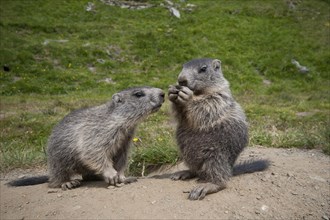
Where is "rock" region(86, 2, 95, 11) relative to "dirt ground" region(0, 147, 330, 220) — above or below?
above

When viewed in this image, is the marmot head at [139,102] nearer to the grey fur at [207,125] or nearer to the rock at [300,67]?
the grey fur at [207,125]

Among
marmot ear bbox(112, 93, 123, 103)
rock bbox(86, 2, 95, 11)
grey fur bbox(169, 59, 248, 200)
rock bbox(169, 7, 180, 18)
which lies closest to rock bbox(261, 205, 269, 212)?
grey fur bbox(169, 59, 248, 200)

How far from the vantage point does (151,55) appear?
18.0 meters

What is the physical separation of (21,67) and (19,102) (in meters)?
3.59

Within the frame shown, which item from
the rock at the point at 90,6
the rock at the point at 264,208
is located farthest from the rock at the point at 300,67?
the rock at the point at 264,208

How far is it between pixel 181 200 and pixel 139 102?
1.37m

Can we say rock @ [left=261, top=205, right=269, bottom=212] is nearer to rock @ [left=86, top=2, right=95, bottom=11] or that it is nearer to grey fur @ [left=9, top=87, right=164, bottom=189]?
grey fur @ [left=9, top=87, right=164, bottom=189]

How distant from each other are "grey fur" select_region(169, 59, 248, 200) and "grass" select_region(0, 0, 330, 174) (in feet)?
10.2

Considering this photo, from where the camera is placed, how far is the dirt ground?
364 cm

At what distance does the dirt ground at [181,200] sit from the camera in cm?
364

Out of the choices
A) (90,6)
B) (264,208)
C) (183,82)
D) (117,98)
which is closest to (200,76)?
(183,82)

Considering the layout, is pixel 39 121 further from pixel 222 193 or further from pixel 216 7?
pixel 216 7

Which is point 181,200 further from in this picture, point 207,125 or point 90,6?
point 90,6

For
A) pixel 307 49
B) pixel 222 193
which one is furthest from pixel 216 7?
pixel 222 193
